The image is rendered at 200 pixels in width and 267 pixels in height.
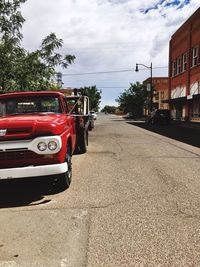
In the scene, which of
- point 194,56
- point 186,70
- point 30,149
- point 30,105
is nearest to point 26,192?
point 30,149

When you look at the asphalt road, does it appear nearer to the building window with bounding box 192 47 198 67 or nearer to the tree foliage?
the tree foliage

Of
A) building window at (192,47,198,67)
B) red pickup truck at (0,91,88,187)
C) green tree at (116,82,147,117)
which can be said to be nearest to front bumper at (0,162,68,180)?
red pickup truck at (0,91,88,187)

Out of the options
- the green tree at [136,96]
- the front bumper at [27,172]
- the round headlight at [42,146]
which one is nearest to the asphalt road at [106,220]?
the front bumper at [27,172]

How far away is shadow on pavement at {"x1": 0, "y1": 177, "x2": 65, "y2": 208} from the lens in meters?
6.21

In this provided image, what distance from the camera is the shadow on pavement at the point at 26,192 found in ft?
20.4

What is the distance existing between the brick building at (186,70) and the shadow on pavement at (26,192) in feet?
85.0

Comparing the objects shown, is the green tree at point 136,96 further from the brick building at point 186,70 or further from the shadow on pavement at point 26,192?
the shadow on pavement at point 26,192

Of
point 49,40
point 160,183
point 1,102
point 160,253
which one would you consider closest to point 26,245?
point 160,253

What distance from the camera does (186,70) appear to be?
37.7 meters

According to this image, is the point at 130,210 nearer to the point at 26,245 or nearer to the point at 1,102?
the point at 26,245

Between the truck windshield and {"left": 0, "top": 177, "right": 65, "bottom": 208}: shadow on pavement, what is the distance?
5.41ft

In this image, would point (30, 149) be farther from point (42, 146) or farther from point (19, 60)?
point (19, 60)

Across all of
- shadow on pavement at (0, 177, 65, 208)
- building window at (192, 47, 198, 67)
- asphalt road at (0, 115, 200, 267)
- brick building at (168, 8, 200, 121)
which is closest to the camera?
asphalt road at (0, 115, 200, 267)

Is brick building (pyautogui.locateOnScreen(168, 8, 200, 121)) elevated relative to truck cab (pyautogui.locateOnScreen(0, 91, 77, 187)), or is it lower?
elevated
